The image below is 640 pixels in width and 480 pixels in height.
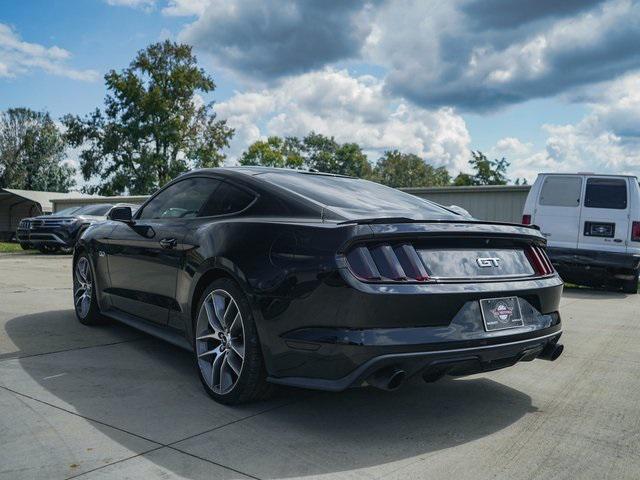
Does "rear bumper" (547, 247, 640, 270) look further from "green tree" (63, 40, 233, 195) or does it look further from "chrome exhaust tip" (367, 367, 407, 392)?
"green tree" (63, 40, 233, 195)

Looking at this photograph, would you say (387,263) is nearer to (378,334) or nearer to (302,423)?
(378,334)

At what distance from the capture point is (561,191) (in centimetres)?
1048

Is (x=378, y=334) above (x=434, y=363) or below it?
above

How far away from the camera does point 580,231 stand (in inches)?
402

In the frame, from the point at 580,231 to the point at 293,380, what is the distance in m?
8.45

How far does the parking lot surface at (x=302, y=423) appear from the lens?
9.05 feet

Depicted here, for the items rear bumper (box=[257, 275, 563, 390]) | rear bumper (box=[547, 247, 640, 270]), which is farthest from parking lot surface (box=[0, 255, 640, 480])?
rear bumper (box=[547, 247, 640, 270])

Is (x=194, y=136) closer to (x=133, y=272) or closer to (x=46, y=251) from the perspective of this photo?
(x=46, y=251)

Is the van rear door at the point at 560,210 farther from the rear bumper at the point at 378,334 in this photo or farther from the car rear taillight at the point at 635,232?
the rear bumper at the point at 378,334

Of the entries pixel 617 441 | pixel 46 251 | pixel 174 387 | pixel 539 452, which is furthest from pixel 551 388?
pixel 46 251

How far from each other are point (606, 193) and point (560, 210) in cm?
78

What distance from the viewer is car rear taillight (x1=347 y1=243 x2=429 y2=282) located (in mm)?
2996

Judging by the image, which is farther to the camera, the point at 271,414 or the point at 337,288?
the point at 271,414

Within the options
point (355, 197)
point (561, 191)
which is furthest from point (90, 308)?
point (561, 191)
